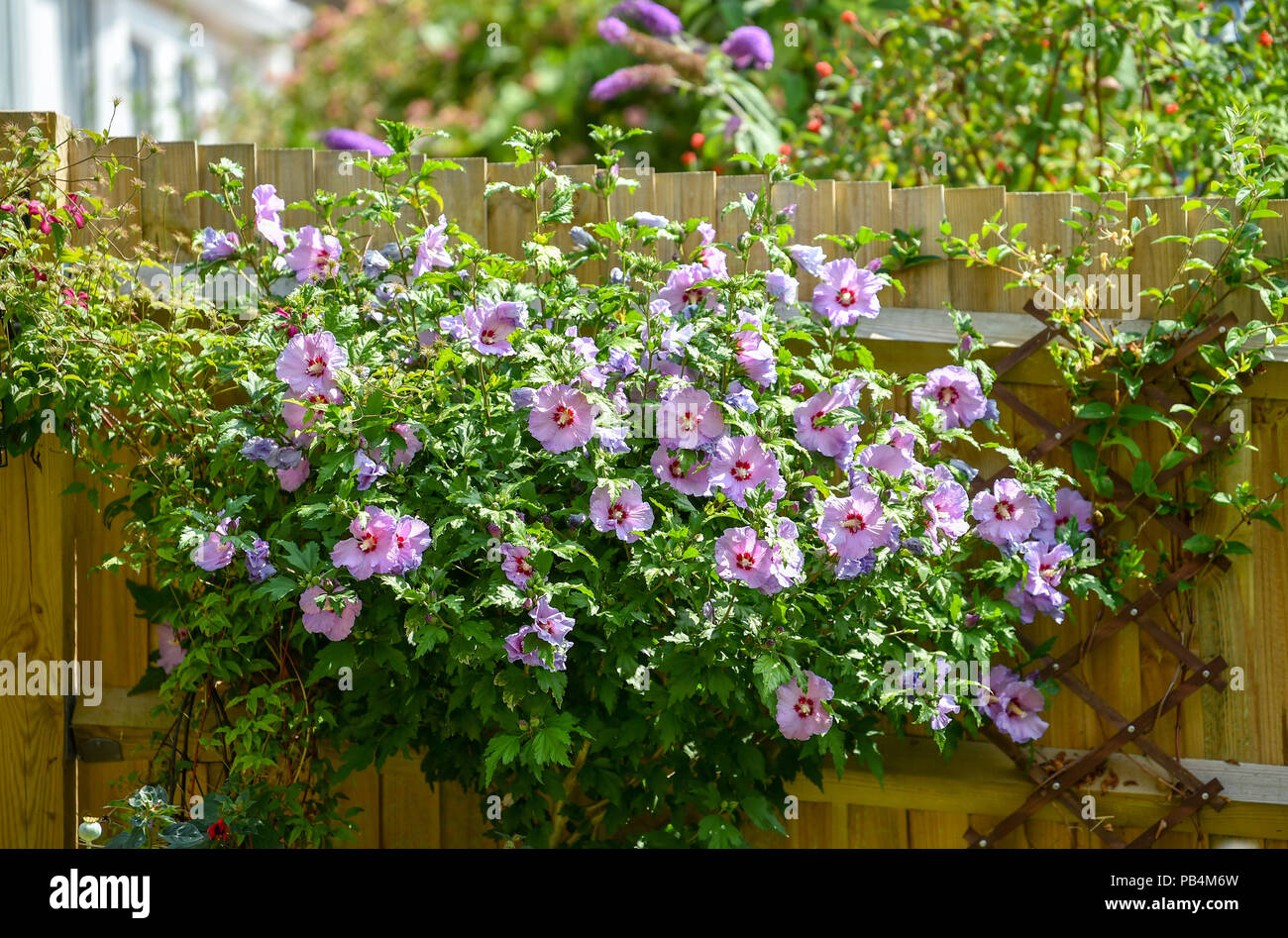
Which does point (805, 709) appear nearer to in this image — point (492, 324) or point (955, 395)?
point (955, 395)

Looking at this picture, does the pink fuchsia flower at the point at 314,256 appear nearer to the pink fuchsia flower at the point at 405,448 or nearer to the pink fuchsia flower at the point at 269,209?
the pink fuchsia flower at the point at 269,209

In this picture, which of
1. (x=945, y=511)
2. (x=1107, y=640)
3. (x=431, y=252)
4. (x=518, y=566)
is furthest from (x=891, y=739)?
(x=431, y=252)

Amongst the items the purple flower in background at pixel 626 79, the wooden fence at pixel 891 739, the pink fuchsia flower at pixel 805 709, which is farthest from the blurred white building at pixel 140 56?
the pink fuchsia flower at pixel 805 709

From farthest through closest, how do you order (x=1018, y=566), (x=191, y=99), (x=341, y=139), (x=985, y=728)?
(x=191, y=99) < (x=341, y=139) < (x=985, y=728) < (x=1018, y=566)

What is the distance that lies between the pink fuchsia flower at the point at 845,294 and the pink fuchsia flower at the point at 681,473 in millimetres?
494

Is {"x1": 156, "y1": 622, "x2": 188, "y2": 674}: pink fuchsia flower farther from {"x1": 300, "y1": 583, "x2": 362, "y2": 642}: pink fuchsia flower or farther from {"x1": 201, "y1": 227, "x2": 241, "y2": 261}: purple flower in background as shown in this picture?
{"x1": 201, "y1": 227, "x2": 241, "y2": 261}: purple flower in background

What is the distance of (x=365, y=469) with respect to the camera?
2312mm

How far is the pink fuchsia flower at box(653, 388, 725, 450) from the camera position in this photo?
2.36 metres

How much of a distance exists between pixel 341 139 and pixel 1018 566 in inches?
111

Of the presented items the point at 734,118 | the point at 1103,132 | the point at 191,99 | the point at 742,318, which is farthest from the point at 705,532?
the point at 191,99

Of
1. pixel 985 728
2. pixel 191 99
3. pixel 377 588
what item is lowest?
pixel 985 728

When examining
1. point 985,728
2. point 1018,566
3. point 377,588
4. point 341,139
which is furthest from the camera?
point 341,139
